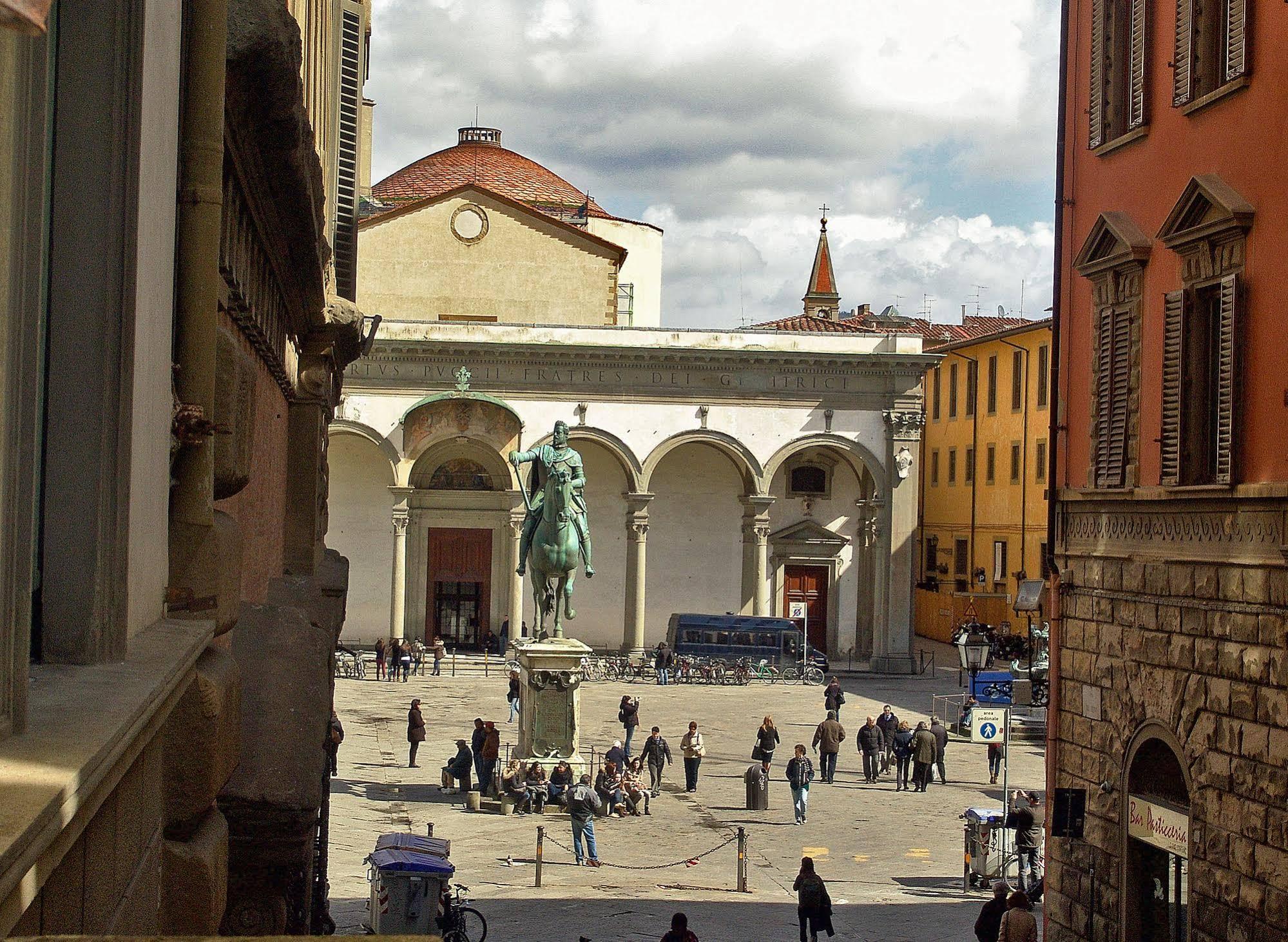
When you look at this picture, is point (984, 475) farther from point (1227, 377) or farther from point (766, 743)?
point (1227, 377)

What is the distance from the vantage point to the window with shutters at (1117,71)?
13.4 meters

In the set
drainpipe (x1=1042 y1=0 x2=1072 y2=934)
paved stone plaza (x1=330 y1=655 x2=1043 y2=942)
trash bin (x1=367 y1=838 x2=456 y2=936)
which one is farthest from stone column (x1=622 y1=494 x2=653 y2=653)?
trash bin (x1=367 y1=838 x2=456 y2=936)

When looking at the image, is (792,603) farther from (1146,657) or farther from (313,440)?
(313,440)

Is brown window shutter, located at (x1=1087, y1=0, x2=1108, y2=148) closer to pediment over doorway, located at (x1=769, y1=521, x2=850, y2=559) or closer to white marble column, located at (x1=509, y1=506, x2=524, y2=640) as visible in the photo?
white marble column, located at (x1=509, y1=506, x2=524, y2=640)

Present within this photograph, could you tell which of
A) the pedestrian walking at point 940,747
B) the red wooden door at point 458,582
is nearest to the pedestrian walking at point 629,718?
the pedestrian walking at point 940,747

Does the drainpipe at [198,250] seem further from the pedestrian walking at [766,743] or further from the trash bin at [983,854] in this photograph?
the pedestrian walking at [766,743]

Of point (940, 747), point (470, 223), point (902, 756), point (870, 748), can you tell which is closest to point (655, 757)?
point (870, 748)

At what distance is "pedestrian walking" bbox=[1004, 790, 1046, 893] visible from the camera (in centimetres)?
1700

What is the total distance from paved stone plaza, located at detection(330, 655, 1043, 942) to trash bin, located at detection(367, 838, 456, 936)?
1.31 m

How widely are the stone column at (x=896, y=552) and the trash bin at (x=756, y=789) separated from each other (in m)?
20.5

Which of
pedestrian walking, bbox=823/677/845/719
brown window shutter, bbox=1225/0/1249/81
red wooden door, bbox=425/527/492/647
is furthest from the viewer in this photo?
red wooden door, bbox=425/527/492/647

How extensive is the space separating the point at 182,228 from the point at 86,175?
3.22 feet

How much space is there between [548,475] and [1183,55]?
12.1 m

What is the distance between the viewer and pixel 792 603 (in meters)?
45.1
